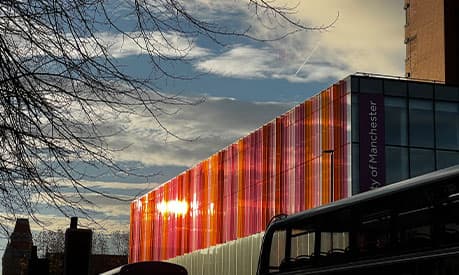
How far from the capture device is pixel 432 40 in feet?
271

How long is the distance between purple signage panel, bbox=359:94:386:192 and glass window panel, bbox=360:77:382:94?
231mm

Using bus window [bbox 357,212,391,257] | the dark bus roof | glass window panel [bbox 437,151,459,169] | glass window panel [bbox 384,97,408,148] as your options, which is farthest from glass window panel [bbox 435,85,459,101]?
bus window [bbox 357,212,391,257]

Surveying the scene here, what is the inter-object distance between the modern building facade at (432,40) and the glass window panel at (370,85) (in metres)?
31.8

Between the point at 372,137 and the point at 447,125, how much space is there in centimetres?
510

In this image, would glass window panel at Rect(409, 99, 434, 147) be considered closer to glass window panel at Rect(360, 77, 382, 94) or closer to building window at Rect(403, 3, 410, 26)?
glass window panel at Rect(360, 77, 382, 94)

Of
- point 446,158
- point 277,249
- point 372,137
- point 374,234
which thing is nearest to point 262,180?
point 372,137

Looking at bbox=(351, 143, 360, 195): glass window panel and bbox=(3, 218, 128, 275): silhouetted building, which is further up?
bbox=(351, 143, 360, 195): glass window panel

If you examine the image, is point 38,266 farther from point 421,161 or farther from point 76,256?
point 421,161

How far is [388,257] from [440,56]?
236 ft

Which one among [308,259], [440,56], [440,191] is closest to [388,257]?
[440,191]

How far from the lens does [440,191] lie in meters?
11.2

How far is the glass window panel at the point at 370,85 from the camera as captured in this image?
4997 centimetres

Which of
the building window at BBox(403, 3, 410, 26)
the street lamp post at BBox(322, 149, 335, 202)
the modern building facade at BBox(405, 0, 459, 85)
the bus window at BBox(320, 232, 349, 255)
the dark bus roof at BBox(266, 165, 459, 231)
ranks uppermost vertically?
the building window at BBox(403, 3, 410, 26)

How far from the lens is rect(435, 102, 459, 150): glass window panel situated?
51.9 meters
